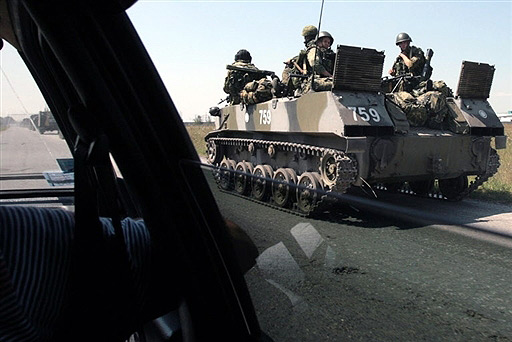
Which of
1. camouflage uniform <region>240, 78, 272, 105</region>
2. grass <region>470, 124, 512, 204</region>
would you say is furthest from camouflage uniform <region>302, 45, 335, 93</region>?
grass <region>470, 124, 512, 204</region>

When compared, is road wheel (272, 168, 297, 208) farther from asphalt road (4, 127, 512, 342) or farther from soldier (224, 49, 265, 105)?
soldier (224, 49, 265, 105)

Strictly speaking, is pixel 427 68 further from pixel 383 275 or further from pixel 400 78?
pixel 383 275

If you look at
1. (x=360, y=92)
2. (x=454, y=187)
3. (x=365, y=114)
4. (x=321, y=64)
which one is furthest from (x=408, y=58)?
(x=365, y=114)

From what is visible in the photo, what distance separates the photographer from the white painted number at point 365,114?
678 centimetres

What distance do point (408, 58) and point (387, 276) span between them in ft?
29.1

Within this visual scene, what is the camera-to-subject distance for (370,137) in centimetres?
677

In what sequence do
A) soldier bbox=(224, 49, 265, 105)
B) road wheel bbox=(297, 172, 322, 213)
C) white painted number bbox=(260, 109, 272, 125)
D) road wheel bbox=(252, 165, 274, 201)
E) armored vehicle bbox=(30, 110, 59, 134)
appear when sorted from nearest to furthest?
road wheel bbox=(297, 172, 322, 213), road wheel bbox=(252, 165, 274, 201), armored vehicle bbox=(30, 110, 59, 134), white painted number bbox=(260, 109, 272, 125), soldier bbox=(224, 49, 265, 105)

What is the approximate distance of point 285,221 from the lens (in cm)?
109

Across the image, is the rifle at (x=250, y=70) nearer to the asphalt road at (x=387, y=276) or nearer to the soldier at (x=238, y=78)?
the soldier at (x=238, y=78)

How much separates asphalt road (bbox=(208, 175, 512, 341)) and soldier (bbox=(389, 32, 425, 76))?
857 centimetres

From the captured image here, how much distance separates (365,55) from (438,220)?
21.9 feet

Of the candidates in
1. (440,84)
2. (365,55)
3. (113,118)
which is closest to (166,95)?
(113,118)

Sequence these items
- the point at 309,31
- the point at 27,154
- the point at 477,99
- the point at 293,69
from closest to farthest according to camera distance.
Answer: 1. the point at 27,154
2. the point at 477,99
3. the point at 293,69
4. the point at 309,31

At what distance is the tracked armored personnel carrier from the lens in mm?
6688
